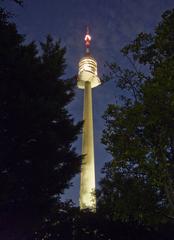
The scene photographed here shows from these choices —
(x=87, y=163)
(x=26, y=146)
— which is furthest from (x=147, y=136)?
(x=87, y=163)

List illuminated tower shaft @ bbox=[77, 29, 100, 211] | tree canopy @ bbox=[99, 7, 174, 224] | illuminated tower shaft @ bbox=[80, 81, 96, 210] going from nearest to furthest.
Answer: tree canopy @ bbox=[99, 7, 174, 224]
illuminated tower shaft @ bbox=[80, 81, 96, 210]
illuminated tower shaft @ bbox=[77, 29, 100, 211]

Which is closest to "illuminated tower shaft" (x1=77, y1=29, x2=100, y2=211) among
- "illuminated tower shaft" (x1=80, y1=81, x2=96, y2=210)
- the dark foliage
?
"illuminated tower shaft" (x1=80, y1=81, x2=96, y2=210)

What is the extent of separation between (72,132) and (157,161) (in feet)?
22.5

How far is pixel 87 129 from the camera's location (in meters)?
52.3

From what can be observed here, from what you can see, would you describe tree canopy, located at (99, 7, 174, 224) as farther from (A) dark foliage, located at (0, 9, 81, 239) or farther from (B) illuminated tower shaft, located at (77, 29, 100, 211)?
(B) illuminated tower shaft, located at (77, 29, 100, 211)

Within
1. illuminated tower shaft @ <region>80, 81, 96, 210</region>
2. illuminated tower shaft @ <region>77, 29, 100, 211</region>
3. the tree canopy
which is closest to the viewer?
the tree canopy

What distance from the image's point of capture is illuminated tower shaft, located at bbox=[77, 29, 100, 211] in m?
47.6

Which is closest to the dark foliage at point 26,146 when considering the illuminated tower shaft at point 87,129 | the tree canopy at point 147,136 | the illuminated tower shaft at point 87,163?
the tree canopy at point 147,136

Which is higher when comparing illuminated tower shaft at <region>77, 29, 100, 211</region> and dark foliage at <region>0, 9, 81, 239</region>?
illuminated tower shaft at <region>77, 29, 100, 211</region>

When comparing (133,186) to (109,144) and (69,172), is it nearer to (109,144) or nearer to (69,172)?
(109,144)

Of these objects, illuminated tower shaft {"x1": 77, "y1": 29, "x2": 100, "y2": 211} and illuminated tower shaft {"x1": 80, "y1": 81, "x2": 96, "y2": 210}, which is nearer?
illuminated tower shaft {"x1": 80, "y1": 81, "x2": 96, "y2": 210}

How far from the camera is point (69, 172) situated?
16.2 metres

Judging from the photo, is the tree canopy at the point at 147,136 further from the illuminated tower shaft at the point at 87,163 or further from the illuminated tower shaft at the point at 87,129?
the illuminated tower shaft at the point at 87,163

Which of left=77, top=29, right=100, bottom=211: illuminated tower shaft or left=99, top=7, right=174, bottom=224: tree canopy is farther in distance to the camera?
left=77, top=29, right=100, bottom=211: illuminated tower shaft
